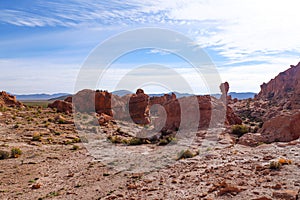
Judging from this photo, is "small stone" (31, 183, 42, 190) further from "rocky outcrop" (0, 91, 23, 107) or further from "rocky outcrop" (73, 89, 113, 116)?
"rocky outcrop" (0, 91, 23, 107)

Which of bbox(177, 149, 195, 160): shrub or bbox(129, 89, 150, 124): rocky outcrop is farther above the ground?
bbox(129, 89, 150, 124): rocky outcrop

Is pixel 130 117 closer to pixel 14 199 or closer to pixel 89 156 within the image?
pixel 89 156

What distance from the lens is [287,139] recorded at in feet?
51.9

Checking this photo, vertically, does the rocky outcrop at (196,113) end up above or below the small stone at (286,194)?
above

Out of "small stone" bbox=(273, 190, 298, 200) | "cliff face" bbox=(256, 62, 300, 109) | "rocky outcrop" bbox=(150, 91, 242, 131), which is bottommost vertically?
"small stone" bbox=(273, 190, 298, 200)

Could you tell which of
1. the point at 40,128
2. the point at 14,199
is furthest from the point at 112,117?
the point at 14,199

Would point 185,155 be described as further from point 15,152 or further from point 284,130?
point 15,152

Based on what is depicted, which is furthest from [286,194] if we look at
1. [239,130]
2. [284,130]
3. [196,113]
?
[196,113]

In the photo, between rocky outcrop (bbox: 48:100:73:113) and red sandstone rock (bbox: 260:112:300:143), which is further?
rocky outcrop (bbox: 48:100:73:113)

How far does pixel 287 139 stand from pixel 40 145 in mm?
15999

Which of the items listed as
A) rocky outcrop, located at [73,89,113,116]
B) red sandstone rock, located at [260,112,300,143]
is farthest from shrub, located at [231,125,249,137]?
rocky outcrop, located at [73,89,113,116]

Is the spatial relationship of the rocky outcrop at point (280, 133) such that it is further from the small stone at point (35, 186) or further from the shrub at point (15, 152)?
the shrub at point (15, 152)

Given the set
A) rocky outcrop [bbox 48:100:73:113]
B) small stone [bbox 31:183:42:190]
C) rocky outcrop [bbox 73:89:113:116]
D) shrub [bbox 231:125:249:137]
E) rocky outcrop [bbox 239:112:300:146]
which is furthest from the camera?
rocky outcrop [bbox 73:89:113:116]

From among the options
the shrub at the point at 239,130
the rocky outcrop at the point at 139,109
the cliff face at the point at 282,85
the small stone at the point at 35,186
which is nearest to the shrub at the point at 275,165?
the small stone at the point at 35,186
